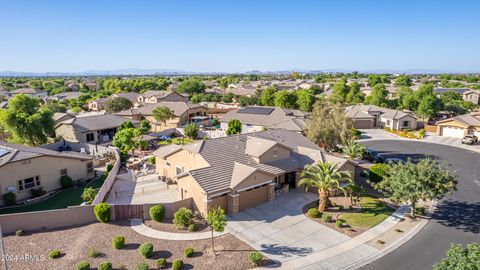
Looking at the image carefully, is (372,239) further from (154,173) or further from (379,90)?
(379,90)

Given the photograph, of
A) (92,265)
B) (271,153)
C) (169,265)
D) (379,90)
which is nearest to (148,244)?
(169,265)

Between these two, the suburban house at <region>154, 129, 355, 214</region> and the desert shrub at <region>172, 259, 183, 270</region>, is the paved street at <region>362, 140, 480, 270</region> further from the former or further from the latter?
the desert shrub at <region>172, 259, 183, 270</region>

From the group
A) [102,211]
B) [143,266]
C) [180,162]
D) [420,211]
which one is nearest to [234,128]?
[180,162]

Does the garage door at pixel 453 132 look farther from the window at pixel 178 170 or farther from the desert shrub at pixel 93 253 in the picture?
the desert shrub at pixel 93 253

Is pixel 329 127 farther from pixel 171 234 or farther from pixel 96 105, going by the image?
pixel 96 105

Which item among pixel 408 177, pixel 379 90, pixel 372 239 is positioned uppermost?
pixel 379 90

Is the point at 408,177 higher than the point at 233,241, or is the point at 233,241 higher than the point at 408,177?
the point at 408,177

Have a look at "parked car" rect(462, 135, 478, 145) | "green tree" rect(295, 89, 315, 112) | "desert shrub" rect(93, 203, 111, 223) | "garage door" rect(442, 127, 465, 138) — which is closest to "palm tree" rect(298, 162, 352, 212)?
"desert shrub" rect(93, 203, 111, 223)
